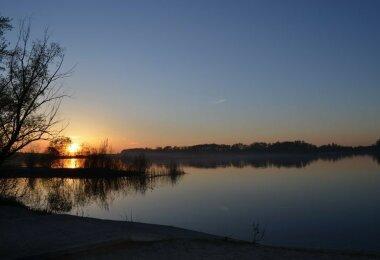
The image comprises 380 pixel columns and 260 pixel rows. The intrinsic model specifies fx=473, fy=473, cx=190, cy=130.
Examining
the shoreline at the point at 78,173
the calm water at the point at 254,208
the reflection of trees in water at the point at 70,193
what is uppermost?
the shoreline at the point at 78,173

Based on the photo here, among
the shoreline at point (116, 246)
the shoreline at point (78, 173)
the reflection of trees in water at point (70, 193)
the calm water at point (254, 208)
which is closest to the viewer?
the shoreline at point (116, 246)

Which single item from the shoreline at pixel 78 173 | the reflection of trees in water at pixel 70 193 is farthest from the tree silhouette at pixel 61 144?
the shoreline at pixel 78 173

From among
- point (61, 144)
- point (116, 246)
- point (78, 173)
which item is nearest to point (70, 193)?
point (61, 144)

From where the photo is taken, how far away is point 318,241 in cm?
A: 1628

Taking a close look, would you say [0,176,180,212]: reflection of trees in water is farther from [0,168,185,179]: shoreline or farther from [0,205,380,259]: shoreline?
[0,205,380,259]: shoreline

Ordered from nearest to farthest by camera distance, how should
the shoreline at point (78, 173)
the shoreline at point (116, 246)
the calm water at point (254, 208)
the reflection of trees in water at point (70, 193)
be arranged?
1. the shoreline at point (116, 246)
2. the calm water at point (254, 208)
3. the reflection of trees in water at point (70, 193)
4. the shoreline at point (78, 173)

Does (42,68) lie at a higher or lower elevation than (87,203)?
higher

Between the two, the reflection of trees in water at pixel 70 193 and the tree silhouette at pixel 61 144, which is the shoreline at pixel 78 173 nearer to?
the reflection of trees in water at pixel 70 193

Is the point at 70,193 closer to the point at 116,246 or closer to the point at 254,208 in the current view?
the point at 254,208

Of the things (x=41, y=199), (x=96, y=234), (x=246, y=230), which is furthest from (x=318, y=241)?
Answer: (x=41, y=199)

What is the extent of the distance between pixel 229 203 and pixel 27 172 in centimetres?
3383

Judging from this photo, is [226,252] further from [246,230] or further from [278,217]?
[278,217]

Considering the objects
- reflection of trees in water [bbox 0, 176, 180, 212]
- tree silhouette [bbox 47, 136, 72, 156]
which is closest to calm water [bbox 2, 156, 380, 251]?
reflection of trees in water [bbox 0, 176, 180, 212]

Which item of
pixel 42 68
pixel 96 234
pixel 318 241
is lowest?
pixel 318 241
